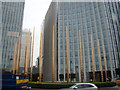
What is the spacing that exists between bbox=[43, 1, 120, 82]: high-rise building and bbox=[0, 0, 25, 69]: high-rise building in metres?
16.0

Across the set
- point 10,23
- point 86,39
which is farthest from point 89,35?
point 10,23

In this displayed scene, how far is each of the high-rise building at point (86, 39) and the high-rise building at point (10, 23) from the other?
1601 centimetres

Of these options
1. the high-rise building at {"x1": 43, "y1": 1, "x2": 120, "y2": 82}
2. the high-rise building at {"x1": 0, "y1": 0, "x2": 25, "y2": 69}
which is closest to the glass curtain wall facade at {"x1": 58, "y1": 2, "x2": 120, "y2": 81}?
the high-rise building at {"x1": 43, "y1": 1, "x2": 120, "y2": 82}

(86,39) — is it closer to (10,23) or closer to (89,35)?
(89,35)

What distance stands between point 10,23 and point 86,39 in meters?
31.4

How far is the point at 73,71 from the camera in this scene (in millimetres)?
38469

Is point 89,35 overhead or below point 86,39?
overhead

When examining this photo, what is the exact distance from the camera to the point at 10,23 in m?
50.0

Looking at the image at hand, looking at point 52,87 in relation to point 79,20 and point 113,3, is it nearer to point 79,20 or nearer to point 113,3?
point 79,20

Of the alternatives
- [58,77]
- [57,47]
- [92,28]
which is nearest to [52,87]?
[58,77]

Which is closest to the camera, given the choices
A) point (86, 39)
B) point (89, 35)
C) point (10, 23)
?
point (86, 39)

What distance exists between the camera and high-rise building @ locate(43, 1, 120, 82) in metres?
36.1

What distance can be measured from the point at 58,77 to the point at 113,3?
103 feet

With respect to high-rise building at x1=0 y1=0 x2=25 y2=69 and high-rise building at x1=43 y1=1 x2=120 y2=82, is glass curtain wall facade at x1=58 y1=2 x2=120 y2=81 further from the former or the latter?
high-rise building at x1=0 y1=0 x2=25 y2=69
